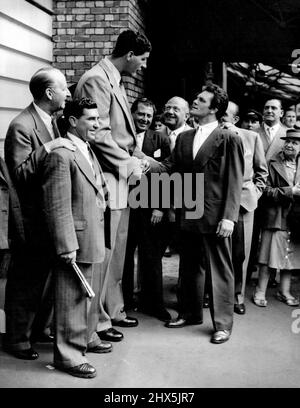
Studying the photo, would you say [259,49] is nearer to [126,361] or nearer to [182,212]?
[182,212]

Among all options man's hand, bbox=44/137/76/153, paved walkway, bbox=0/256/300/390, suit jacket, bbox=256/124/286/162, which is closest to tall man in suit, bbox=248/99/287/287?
suit jacket, bbox=256/124/286/162

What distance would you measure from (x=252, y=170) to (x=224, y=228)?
1.13 metres

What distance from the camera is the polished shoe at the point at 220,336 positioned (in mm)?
4367

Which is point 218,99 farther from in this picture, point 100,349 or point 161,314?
point 100,349

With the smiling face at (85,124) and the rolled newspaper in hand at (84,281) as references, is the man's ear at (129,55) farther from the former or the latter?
the rolled newspaper in hand at (84,281)

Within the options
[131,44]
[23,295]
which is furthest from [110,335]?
[131,44]

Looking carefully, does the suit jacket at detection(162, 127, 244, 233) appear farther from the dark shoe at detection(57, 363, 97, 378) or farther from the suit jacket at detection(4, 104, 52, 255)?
the dark shoe at detection(57, 363, 97, 378)

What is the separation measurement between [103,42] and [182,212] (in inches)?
121

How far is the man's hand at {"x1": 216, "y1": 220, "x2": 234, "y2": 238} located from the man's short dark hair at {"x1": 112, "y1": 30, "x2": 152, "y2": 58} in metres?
1.54

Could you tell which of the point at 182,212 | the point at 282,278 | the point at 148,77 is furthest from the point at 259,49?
the point at 182,212

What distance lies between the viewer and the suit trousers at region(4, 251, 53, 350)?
Result: 3.99m

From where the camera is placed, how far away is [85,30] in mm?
6703

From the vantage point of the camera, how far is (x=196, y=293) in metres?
4.74

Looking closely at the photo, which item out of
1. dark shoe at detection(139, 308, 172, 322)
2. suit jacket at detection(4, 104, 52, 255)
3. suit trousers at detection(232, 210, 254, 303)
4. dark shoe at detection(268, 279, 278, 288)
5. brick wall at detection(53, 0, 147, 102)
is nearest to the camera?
suit jacket at detection(4, 104, 52, 255)
